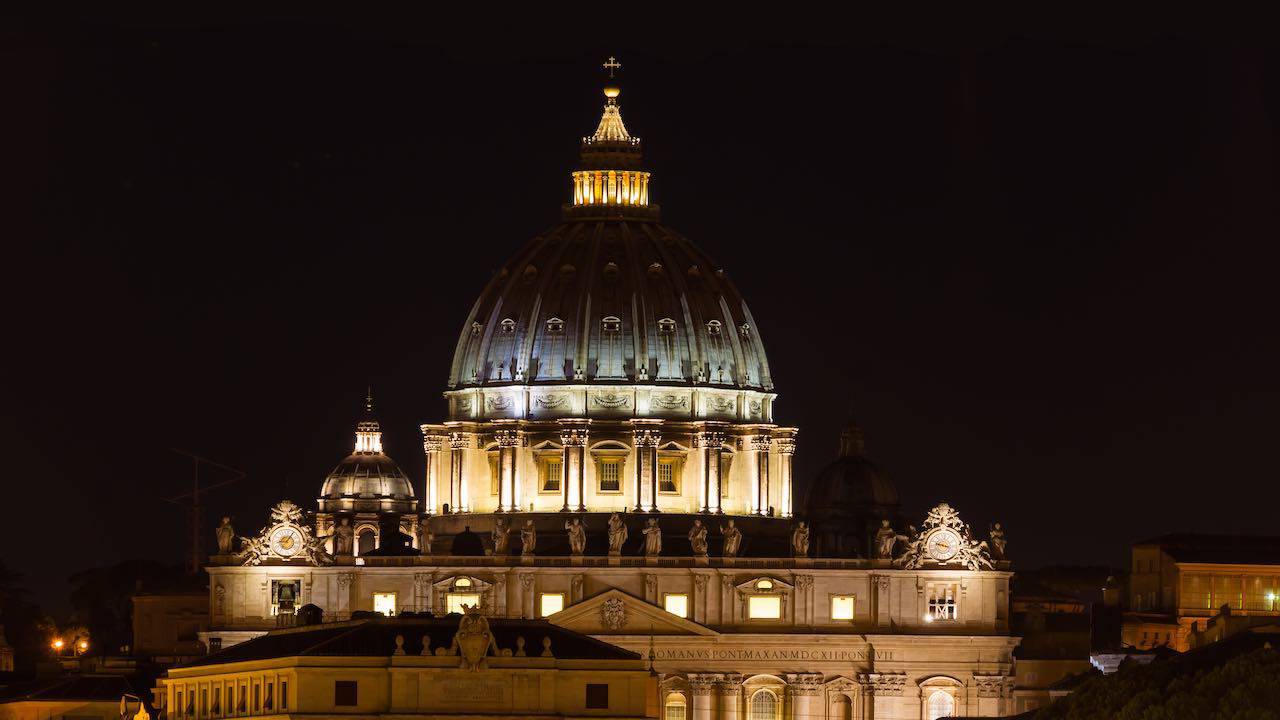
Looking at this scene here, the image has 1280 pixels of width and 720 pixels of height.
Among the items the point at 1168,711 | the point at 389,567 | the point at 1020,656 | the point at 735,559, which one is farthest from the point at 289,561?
the point at 1168,711

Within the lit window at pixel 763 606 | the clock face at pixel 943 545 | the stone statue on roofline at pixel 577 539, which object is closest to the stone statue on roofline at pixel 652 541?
the stone statue on roofline at pixel 577 539

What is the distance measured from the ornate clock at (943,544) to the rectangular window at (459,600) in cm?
1725

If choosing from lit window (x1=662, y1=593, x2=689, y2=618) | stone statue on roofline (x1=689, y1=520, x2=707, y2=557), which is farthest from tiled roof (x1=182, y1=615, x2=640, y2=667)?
stone statue on roofline (x1=689, y1=520, x2=707, y2=557)

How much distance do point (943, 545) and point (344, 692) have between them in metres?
47.2

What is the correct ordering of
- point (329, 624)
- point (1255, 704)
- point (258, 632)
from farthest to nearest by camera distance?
point (258, 632) < point (329, 624) < point (1255, 704)

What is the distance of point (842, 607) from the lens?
190 m

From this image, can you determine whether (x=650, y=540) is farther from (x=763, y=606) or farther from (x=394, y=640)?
(x=394, y=640)

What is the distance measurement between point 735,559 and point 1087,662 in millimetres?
14152

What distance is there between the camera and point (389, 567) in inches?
7520

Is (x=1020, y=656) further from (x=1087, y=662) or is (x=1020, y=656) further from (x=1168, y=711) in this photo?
(x=1168, y=711)

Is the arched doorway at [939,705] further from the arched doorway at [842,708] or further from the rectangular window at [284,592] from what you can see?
the rectangular window at [284,592]

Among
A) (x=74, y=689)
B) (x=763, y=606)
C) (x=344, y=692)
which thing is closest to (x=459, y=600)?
(x=763, y=606)

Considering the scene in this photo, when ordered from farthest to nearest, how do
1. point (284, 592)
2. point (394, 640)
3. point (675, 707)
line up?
1. point (284, 592)
2. point (675, 707)
3. point (394, 640)

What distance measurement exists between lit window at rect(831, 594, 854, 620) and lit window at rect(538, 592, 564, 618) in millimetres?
10316
